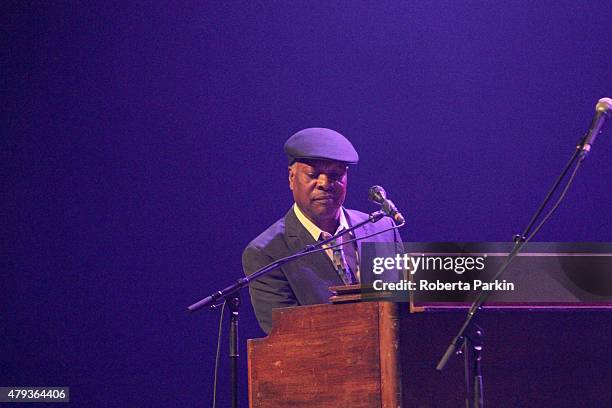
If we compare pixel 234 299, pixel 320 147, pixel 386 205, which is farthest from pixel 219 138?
pixel 386 205

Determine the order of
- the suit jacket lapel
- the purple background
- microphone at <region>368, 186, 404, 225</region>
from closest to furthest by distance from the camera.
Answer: microphone at <region>368, 186, 404, 225</region>, the suit jacket lapel, the purple background

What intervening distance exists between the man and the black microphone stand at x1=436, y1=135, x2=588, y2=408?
170 cm

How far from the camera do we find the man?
4.24 m

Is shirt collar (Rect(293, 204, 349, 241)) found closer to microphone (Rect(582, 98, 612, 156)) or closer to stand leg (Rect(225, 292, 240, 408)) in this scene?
stand leg (Rect(225, 292, 240, 408))

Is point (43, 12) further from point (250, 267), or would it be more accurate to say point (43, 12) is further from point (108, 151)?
point (250, 267)

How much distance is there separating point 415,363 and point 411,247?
1.25 ft

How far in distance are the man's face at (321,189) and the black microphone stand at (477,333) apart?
6.62ft

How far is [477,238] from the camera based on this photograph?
215 inches

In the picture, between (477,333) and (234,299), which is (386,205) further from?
(477,333)

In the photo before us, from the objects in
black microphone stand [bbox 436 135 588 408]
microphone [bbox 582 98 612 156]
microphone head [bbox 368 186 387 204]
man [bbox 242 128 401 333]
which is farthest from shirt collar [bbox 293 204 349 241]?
microphone [bbox 582 98 612 156]

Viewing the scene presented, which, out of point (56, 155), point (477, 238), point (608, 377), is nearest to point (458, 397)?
point (608, 377)

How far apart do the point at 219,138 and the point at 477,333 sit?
328 centimetres

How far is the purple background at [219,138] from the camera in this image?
542 centimetres

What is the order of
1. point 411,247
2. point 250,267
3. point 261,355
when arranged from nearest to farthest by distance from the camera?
point 411,247, point 261,355, point 250,267
